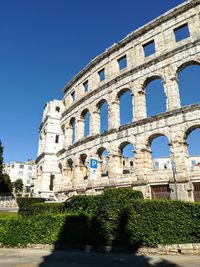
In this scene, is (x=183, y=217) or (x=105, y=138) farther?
(x=105, y=138)

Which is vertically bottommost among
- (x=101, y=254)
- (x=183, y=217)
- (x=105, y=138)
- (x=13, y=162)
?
(x=101, y=254)

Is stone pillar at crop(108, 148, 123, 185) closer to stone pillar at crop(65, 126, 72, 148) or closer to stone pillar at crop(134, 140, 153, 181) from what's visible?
stone pillar at crop(134, 140, 153, 181)

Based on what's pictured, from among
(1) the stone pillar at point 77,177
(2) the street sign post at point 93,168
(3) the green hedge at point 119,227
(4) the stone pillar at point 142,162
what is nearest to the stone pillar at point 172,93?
(4) the stone pillar at point 142,162

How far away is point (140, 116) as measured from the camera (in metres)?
22.3

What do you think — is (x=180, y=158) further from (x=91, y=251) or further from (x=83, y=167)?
(x=83, y=167)

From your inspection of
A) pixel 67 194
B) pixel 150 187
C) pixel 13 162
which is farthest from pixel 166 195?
pixel 13 162

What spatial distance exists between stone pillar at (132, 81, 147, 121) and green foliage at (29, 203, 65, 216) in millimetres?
10898

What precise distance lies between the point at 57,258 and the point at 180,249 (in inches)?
202

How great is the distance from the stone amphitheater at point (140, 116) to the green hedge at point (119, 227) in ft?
27.2

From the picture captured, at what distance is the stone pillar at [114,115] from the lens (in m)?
24.6

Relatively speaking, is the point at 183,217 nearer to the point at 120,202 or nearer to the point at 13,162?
the point at 120,202

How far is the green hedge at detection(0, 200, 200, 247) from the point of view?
401 inches

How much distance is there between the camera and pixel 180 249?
991cm

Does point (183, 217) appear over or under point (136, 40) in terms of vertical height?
under
